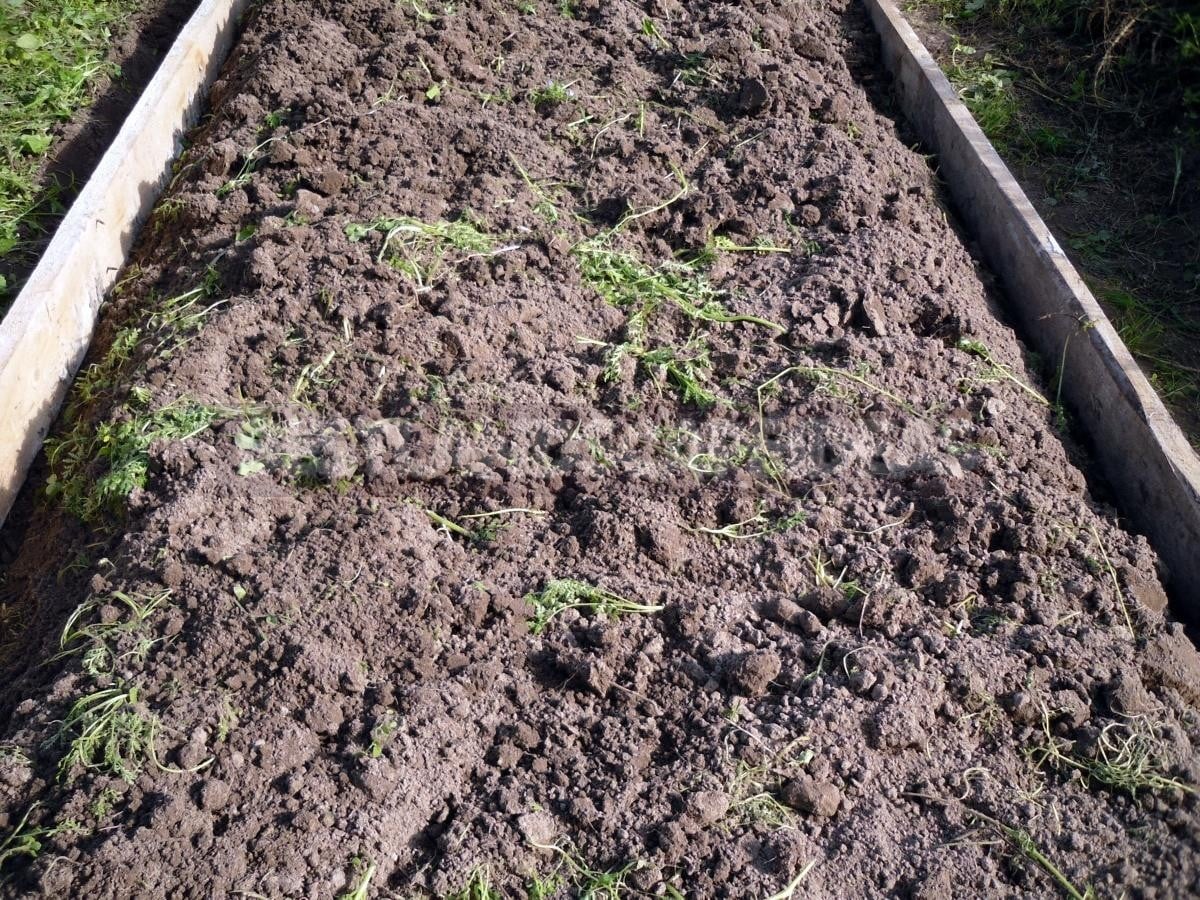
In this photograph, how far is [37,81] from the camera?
18.7ft

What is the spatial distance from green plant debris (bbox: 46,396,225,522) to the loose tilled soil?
0.03 meters

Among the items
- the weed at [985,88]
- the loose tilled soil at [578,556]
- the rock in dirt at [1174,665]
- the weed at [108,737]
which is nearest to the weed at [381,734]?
the loose tilled soil at [578,556]

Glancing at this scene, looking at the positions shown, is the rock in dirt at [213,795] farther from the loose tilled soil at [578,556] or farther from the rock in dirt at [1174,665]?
the rock in dirt at [1174,665]

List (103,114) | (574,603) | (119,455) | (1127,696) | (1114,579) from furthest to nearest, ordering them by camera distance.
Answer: (103,114) < (119,455) < (1114,579) < (574,603) < (1127,696)

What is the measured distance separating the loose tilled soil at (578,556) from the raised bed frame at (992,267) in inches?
5.7

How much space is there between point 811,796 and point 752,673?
1.16 feet

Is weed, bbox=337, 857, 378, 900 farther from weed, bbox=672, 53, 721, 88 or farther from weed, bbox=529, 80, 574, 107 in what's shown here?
weed, bbox=672, 53, 721, 88

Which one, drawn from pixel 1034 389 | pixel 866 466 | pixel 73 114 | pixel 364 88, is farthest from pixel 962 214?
pixel 73 114

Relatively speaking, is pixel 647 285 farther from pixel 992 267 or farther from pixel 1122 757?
pixel 1122 757

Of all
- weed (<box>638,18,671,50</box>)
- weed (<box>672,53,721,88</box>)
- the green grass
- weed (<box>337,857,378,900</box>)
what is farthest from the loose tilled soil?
the green grass

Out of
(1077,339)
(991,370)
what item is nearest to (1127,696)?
(991,370)

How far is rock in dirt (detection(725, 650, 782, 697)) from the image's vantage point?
2.81m

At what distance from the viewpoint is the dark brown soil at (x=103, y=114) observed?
493cm

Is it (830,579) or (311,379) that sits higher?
(830,579)
